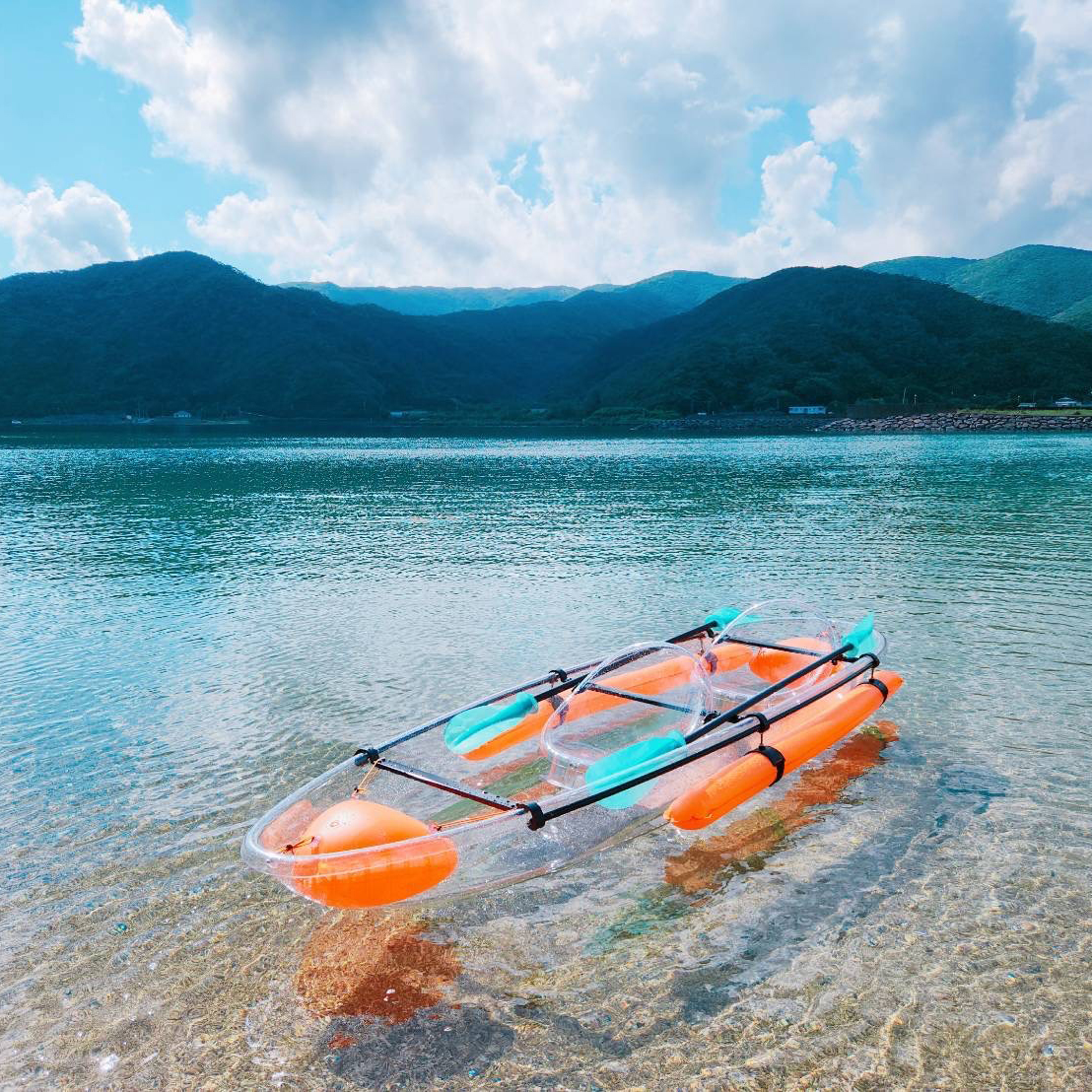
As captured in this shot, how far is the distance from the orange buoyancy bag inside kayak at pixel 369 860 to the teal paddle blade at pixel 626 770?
5.13ft

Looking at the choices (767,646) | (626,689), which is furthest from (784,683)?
(767,646)

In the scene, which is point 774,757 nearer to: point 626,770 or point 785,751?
point 785,751

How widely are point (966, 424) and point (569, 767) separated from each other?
133 meters

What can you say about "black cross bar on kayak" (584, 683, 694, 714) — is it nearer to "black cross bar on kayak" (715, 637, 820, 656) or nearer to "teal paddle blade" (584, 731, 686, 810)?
"teal paddle blade" (584, 731, 686, 810)

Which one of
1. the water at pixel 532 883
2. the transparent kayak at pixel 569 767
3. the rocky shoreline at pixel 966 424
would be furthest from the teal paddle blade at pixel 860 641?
the rocky shoreline at pixel 966 424

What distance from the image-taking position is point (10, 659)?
15094 mm

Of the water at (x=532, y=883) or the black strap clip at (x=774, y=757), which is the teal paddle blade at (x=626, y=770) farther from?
the black strap clip at (x=774, y=757)

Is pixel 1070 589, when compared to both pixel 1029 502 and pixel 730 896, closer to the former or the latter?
pixel 730 896

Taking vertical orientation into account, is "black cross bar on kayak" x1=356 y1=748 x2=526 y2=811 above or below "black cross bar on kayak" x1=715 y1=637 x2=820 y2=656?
above

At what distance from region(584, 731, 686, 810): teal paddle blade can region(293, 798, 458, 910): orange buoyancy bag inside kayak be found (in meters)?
1.56

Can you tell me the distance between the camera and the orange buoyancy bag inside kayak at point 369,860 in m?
5.84

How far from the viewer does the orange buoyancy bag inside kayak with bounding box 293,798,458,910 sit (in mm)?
5844

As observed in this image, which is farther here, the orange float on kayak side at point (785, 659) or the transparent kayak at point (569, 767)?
the orange float on kayak side at point (785, 659)

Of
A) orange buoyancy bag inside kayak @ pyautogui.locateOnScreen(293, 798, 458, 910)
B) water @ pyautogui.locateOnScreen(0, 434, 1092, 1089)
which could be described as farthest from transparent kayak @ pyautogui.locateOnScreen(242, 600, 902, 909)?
water @ pyautogui.locateOnScreen(0, 434, 1092, 1089)
